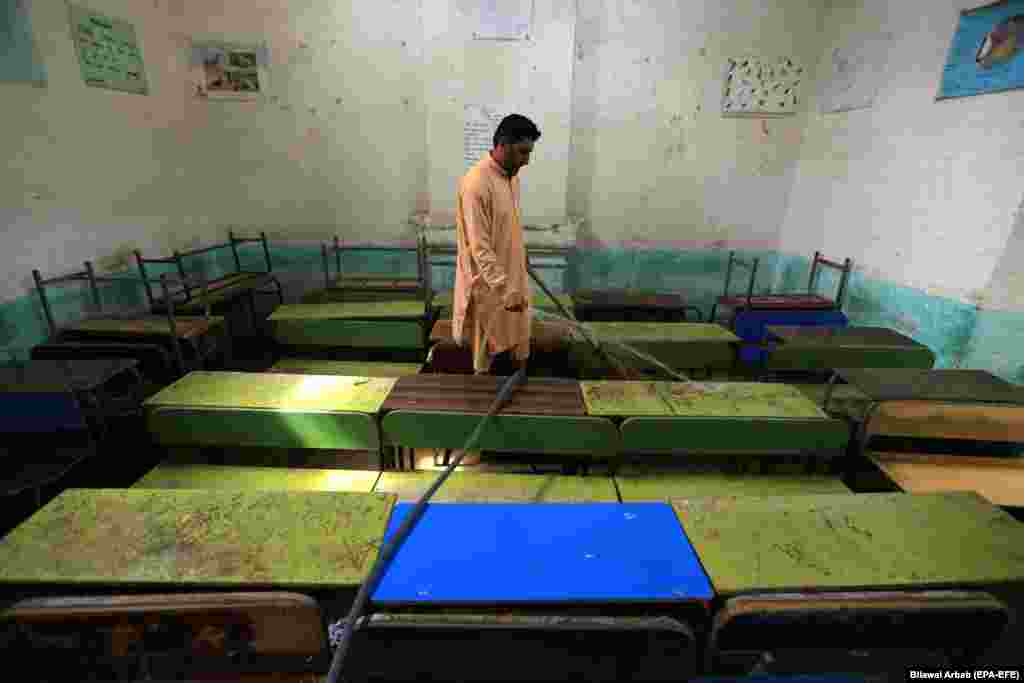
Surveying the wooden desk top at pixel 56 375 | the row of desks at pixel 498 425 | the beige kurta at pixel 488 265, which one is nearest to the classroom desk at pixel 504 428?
the row of desks at pixel 498 425

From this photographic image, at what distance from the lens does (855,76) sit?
3.47 metres

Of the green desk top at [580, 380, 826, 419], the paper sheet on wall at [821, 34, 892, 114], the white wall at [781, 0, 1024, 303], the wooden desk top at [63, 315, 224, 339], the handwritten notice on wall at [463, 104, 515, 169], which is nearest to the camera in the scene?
the green desk top at [580, 380, 826, 419]

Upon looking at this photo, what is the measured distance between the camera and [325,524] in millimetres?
1189

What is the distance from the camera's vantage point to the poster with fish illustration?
2.28m

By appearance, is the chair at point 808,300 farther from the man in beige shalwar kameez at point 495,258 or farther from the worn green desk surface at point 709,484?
the man in beige shalwar kameez at point 495,258

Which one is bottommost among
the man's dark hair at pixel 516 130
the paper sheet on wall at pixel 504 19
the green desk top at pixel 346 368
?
the green desk top at pixel 346 368

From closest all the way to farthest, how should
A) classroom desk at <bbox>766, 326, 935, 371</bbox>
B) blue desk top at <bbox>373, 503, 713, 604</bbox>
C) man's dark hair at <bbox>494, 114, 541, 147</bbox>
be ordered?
blue desk top at <bbox>373, 503, 713, 604</bbox>
man's dark hair at <bbox>494, 114, 541, 147</bbox>
classroom desk at <bbox>766, 326, 935, 371</bbox>

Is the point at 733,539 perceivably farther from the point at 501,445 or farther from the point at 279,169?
the point at 279,169

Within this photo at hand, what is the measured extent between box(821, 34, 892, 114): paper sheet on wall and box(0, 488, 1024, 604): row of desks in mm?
3371

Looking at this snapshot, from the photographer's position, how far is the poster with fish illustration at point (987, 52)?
2.28 metres

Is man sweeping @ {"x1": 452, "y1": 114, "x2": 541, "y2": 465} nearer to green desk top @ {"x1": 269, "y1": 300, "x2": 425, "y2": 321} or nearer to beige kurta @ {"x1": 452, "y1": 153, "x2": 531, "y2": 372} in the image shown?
beige kurta @ {"x1": 452, "y1": 153, "x2": 531, "y2": 372}

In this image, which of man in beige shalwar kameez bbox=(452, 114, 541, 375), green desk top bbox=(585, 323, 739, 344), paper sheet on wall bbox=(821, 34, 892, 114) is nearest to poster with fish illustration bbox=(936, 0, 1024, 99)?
paper sheet on wall bbox=(821, 34, 892, 114)

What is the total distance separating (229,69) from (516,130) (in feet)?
11.2

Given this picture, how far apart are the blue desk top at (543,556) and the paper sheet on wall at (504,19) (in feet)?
12.3
